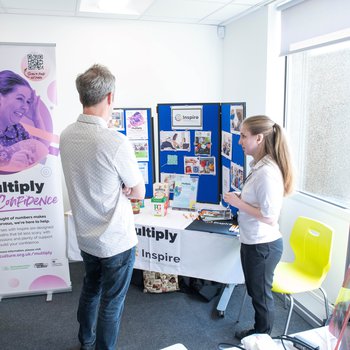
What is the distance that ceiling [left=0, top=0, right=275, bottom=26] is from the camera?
2.87 m

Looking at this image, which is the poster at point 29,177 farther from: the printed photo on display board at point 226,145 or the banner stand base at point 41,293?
the printed photo on display board at point 226,145

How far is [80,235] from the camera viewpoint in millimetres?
1924

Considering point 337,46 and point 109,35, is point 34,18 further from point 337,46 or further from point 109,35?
point 337,46

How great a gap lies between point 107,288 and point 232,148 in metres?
1.30

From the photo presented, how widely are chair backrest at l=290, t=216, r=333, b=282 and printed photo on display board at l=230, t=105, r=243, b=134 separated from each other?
0.77m

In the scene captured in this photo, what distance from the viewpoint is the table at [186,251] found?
255 centimetres

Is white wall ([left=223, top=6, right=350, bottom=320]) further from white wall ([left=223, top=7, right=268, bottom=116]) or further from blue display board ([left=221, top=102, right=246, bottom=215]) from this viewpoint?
blue display board ([left=221, top=102, right=246, bottom=215])

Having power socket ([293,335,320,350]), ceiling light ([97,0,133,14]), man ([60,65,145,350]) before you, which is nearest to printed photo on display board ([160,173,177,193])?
man ([60,65,145,350])

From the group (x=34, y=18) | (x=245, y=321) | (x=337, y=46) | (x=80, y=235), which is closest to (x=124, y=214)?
(x=80, y=235)

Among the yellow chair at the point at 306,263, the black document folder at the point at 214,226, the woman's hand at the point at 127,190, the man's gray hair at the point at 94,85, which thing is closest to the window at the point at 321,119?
the yellow chair at the point at 306,263

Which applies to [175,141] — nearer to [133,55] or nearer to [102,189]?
[133,55]

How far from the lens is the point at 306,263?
2.41 metres

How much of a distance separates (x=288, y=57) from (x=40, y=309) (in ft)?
9.22

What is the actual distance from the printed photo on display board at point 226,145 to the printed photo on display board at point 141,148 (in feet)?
2.28
